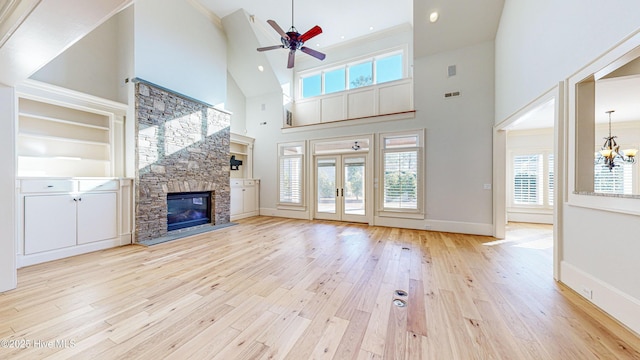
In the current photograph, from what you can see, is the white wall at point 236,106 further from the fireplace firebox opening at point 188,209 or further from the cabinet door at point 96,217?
the cabinet door at point 96,217

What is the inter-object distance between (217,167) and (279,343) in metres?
→ 5.06

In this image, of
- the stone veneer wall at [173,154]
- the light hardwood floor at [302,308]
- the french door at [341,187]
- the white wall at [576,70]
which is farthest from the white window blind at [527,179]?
the stone veneer wall at [173,154]

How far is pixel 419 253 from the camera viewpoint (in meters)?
3.64

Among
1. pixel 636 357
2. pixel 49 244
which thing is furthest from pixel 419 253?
pixel 49 244

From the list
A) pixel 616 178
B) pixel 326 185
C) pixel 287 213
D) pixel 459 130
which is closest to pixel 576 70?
pixel 459 130

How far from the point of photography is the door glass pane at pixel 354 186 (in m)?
6.06

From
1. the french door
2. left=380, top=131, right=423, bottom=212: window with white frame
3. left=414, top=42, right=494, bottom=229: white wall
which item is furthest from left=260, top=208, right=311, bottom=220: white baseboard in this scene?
left=414, top=42, right=494, bottom=229: white wall

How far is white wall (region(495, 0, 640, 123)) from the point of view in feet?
6.50

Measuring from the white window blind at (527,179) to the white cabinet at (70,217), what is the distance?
962 centimetres

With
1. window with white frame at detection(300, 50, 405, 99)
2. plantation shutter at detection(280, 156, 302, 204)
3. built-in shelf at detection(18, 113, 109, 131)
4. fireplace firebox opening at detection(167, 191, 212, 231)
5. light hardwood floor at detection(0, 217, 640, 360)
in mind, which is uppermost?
window with white frame at detection(300, 50, 405, 99)

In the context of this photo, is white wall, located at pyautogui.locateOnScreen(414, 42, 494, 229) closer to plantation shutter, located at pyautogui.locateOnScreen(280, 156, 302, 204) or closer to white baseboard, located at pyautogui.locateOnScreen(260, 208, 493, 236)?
white baseboard, located at pyautogui.locateOnScreen(260, 208, 493, 236)

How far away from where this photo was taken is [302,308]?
206 centimetres

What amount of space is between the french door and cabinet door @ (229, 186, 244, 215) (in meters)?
2.34

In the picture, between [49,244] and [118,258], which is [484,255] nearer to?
[118,258]
